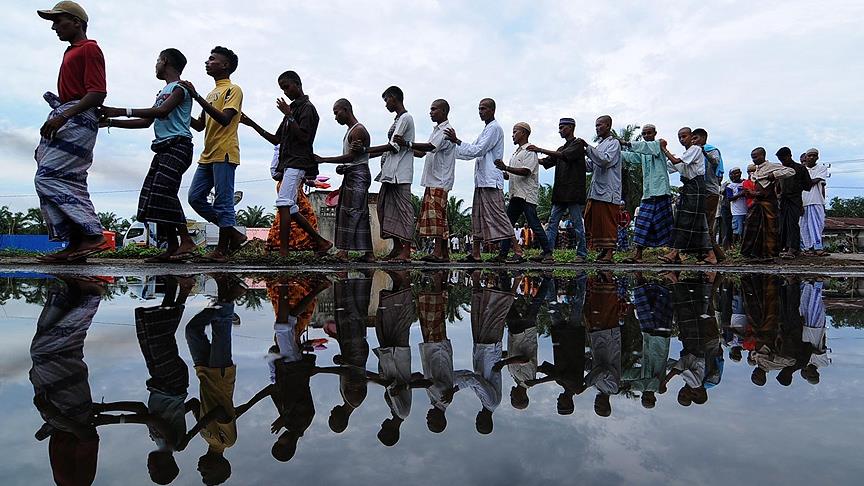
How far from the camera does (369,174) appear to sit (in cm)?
663

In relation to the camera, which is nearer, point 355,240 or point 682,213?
point 355,240

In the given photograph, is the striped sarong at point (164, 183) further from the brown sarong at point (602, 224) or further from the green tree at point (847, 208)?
the green tree at point (847, 208)

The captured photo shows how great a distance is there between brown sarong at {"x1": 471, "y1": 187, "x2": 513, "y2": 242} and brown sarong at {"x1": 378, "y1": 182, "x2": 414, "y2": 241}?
0.97 m

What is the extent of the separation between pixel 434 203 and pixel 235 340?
5329 mm

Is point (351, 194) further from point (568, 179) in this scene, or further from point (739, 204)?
point (739, 204)

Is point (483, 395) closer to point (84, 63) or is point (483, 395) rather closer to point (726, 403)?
point (726, 403)

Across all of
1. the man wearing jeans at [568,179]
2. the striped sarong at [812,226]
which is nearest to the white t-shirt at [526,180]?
the man wearing jeans at [568,179]

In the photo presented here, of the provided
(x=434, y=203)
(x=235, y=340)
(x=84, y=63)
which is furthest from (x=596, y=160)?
(x=235, y=340)

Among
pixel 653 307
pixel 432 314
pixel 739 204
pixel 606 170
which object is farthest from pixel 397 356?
pixel 739 204

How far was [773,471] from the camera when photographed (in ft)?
3.03

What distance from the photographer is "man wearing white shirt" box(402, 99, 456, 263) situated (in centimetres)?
695

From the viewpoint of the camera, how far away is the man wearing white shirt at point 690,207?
7.49m

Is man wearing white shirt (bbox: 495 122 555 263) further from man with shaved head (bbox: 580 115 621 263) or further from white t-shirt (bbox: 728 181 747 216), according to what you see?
white t-shirt (bbox: 728 181 747 216)

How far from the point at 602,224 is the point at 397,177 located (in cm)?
287
